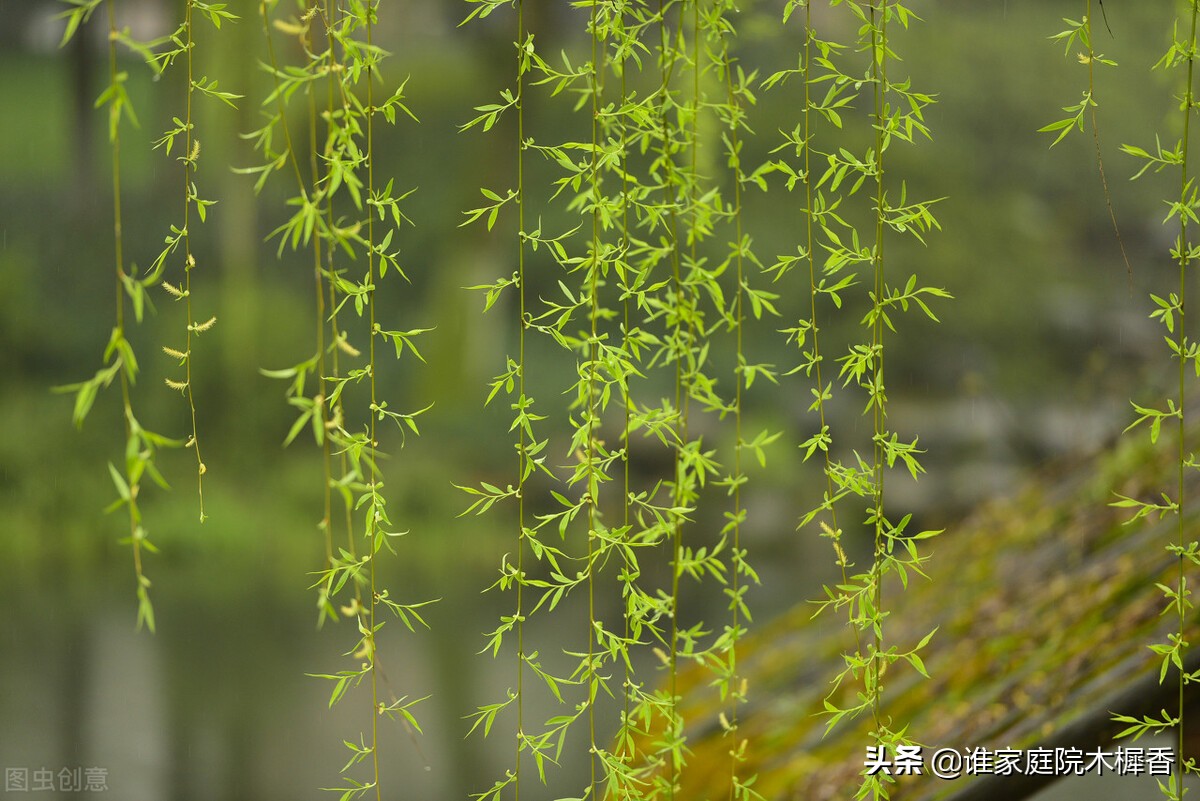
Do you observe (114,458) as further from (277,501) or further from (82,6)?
(82,6)

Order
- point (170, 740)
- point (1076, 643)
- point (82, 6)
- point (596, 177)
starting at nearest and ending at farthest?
point (82, 6), point (596, 177), point (1076, 643), point (170, 740)

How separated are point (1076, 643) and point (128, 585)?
215cm

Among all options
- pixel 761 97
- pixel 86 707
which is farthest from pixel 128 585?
pixel 761 97

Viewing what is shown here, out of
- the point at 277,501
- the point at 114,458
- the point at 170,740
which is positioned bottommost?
the point at 170,740

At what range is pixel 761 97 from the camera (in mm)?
2576

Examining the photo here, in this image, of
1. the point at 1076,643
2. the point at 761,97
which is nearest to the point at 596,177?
the point at 1076,643

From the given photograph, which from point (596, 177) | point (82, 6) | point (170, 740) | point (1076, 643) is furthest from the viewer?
point (170, 740)

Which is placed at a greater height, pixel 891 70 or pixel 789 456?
pixel 891 70

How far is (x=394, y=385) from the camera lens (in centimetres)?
266

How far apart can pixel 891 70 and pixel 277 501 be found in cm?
183

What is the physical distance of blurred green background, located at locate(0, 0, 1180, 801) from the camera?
2527 millimetres

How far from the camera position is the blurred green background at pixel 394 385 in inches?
99.5

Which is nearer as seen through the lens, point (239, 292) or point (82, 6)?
point (82, 6)

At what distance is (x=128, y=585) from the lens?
2.59m
